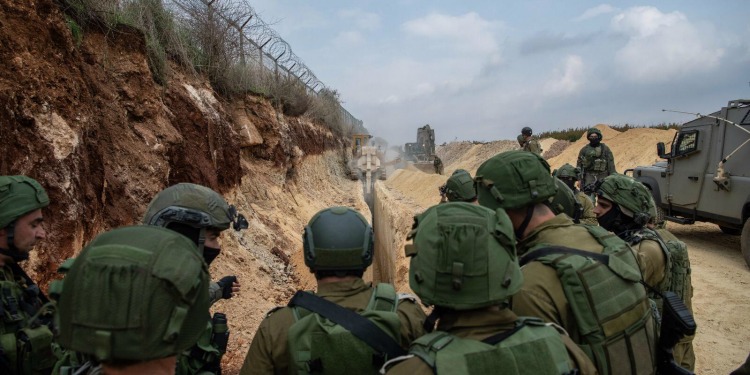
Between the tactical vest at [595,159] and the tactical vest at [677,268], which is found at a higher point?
the tactical vest at [595,159]

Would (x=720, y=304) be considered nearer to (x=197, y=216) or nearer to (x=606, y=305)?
(x=606, y=305)

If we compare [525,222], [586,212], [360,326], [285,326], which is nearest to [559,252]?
[525,222]

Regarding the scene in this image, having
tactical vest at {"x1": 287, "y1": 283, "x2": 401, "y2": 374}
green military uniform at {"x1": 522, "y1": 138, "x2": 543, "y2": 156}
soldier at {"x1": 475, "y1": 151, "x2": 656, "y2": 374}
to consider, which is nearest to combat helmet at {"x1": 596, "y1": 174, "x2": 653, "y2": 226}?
soldier at {"x1": 475, "y1": 151, "x2": 656, "y2": 374}

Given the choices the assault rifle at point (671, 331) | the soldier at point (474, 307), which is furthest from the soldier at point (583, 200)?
the soldier at point (474, 307)

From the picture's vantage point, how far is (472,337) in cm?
146

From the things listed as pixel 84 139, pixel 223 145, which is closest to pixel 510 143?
pixel 223 145

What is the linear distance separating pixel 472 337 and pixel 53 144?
14.0ft

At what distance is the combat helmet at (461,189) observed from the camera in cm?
519

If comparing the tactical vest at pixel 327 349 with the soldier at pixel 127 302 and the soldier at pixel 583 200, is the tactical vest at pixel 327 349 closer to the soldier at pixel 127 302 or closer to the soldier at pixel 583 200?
the soldier at pixel 127 302

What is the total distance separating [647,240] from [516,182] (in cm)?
142

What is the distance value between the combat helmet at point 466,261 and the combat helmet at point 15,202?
2.12 metres

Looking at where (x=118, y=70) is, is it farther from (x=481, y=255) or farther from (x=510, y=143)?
(x=510, y=143)

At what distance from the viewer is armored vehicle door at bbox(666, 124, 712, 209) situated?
952cm

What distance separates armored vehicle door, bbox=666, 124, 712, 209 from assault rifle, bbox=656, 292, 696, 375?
358 inches
